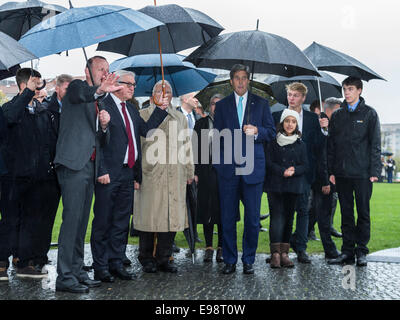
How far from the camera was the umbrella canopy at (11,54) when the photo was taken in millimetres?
4996

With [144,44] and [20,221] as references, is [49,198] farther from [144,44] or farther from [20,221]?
[144,44]

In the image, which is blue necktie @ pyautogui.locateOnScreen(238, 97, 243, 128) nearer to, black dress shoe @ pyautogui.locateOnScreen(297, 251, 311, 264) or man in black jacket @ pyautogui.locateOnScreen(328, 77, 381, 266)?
man in black jacket @ pyautogui.locateOnScreen(328, 77, 381, 266)

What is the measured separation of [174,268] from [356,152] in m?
2.77

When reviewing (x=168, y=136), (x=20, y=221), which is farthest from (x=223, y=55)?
(x=20, y=221)

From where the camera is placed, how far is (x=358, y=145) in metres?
7.20

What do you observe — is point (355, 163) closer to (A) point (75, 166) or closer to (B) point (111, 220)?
(B) point (111, 220)

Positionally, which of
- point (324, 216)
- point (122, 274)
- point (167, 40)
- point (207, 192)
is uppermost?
point (167, 40)

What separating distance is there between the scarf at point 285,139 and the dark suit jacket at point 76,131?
252 centimetres

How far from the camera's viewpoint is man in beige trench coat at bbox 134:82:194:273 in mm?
6582

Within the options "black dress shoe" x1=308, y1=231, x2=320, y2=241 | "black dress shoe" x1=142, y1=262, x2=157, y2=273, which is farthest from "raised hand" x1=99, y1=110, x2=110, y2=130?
"black dress shoe" x1=308, y1=231, x2=320, y2=241

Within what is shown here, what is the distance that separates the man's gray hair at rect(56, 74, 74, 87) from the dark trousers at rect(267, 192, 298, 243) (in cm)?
283

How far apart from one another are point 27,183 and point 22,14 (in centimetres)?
308

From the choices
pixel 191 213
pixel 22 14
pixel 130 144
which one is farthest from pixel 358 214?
pixel 22 14

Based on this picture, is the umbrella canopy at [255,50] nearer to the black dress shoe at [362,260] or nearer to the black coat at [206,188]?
the black coat at [206,188]
